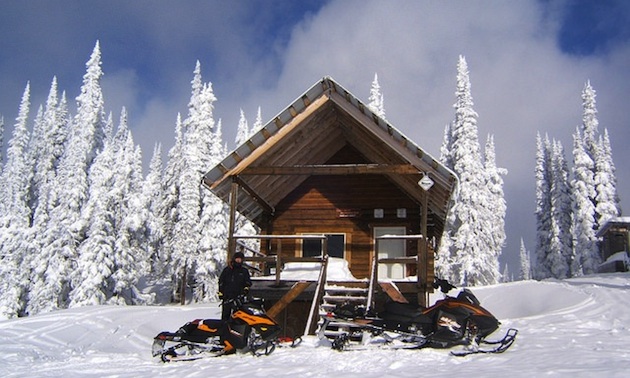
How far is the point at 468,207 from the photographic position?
43125mm

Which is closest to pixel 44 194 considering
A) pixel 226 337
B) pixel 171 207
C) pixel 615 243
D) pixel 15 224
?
pixel 15 224

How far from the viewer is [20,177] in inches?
1741

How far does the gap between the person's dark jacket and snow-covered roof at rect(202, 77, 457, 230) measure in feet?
15.2

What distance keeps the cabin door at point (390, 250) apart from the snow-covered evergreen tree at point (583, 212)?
116 ft

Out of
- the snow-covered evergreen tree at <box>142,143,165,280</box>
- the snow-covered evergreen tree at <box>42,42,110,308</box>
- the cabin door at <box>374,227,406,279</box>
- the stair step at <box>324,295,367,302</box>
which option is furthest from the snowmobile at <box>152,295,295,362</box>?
the snow-covered evergreen tree at <box>142,143,165,280</box>

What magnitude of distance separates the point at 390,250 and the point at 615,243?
33.0 meters

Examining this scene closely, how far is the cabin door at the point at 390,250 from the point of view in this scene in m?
18.9

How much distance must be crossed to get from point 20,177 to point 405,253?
37070 mm

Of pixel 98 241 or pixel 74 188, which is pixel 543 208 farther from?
pixel 74 188

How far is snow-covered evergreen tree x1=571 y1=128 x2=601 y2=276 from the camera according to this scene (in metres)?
47.8

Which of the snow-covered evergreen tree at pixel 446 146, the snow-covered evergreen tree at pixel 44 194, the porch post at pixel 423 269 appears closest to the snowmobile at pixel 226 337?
the porch post at pixel 423 269

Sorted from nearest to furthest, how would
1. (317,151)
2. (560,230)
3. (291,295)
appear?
(291,295) < (317,151) < (560,230)

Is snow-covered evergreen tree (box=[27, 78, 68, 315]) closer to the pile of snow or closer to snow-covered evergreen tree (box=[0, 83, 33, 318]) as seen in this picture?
snow-covered evergreen tree (box=[0, 83, 33, 318])

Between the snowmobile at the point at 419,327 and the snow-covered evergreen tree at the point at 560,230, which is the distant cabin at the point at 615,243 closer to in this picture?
the snow-covered evergreen tree at the point at 560,230
